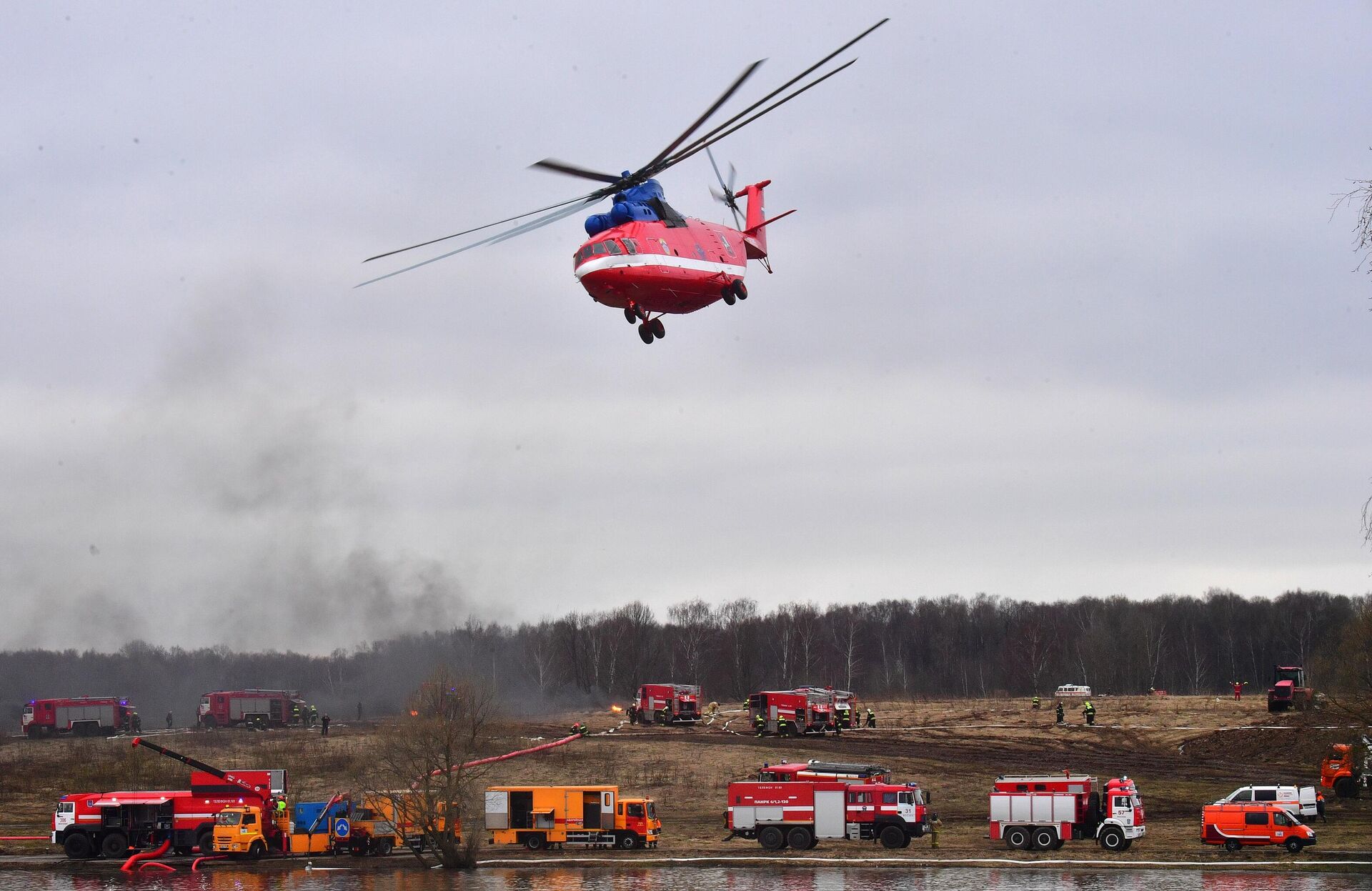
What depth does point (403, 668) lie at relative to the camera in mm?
101875

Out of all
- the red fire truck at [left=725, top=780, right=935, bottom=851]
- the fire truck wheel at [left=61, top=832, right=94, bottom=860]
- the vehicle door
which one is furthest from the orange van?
the fire truck wheel at [left=61, top=832, right=94, bottom=860]

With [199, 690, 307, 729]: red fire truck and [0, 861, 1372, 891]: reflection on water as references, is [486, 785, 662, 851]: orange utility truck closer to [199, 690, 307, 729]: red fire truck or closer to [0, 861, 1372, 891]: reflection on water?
[0, 861, 1372, 891]: reflection on water

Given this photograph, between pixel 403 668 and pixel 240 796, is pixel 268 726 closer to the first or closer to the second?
pixel 403 668

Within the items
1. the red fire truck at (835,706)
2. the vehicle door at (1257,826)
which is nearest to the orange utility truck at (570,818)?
the vehicle door at (1257,826)

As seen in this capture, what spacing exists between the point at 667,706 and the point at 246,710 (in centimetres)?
3044

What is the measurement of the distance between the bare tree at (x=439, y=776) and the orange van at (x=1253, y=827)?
77.0ft

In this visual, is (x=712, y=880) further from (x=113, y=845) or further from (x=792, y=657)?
(x=792, y=657)

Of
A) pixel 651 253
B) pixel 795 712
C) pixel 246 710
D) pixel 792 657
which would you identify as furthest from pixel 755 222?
pixel 792 657

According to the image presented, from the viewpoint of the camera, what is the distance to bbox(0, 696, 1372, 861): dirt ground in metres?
47.2

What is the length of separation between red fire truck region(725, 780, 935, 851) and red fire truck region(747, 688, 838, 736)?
97.4 feet

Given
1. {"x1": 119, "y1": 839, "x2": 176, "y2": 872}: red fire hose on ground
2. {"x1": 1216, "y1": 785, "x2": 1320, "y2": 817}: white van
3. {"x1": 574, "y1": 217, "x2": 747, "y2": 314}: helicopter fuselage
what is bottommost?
{"x1": 119, "y1": 839, "x2": 176, "y2": 872}: red fire hose on ground

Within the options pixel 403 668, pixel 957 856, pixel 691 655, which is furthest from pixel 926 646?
pixel 957 856

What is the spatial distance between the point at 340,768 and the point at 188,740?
21.5 metres

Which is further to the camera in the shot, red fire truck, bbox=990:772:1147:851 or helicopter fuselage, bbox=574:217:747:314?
red fire truck, bbox=990:772:1147:851
